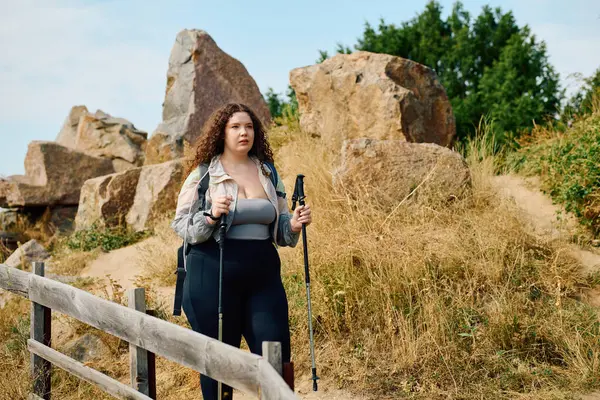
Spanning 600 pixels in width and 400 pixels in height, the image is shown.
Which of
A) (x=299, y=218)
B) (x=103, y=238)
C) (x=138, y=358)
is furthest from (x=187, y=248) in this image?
(x=103, y=238)

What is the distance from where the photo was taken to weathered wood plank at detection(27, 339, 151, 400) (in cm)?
423

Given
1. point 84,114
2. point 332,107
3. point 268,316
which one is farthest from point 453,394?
point 84,114

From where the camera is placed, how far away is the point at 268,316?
147 inches

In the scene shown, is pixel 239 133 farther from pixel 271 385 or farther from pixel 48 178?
pixel 48 178

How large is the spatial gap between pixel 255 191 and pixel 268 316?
752mm

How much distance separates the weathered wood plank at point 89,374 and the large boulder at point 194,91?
7635mm

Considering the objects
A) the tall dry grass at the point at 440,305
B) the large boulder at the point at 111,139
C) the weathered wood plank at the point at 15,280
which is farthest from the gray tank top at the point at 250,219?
the large boulder at the point at 111,139

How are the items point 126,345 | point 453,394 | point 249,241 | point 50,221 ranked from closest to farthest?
point 249,241 < point 453,394 < point 126,345 < point 50,221

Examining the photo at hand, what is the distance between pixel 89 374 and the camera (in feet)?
15.2

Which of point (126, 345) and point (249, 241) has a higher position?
point (249, 241)

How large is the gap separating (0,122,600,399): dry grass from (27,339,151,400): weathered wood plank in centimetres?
44

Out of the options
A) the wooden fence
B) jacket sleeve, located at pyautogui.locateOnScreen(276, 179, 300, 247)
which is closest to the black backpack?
jacket sleeve, located at pyautogui.locateOnScreen(276, 179, 300, 247)

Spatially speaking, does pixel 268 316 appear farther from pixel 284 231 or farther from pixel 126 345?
pixel 126 345

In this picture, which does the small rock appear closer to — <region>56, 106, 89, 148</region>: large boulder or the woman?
the woman
